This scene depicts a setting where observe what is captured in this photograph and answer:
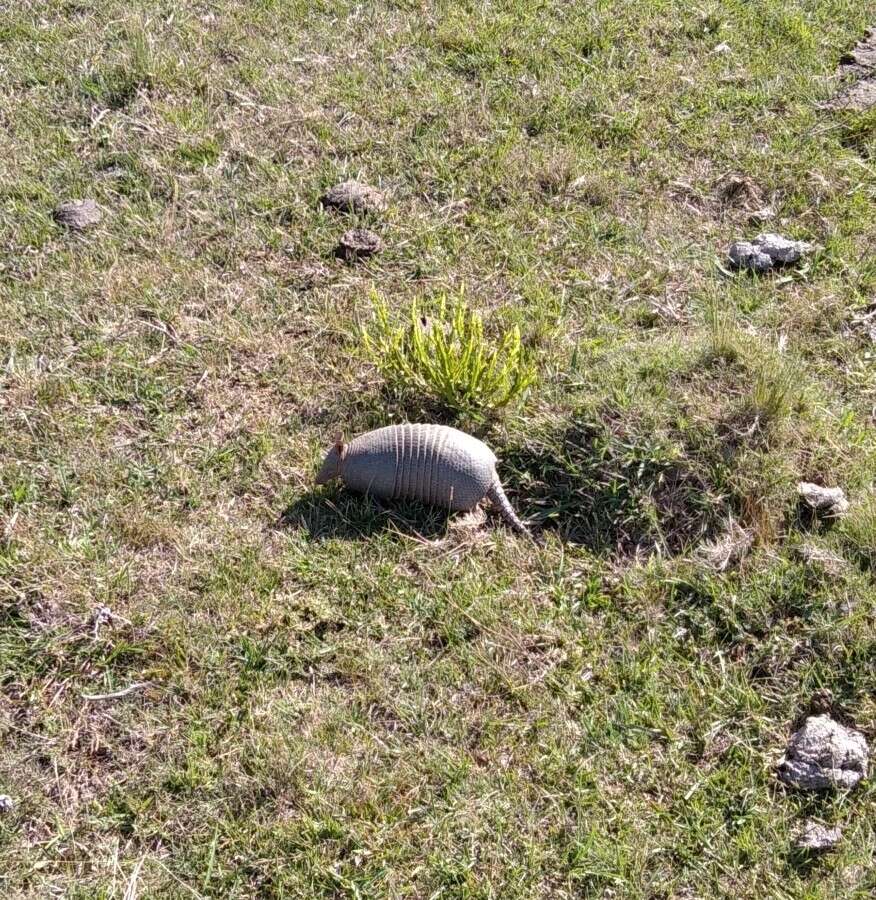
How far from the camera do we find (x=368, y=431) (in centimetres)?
376

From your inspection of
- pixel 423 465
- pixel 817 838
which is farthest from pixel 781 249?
pixel 817 838

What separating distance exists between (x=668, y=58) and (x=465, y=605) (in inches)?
151

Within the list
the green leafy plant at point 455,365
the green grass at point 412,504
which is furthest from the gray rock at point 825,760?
the green leafy plant at point 455,365

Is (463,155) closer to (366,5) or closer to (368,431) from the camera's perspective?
(366,5)

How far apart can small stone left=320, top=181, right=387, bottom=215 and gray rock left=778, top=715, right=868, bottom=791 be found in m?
3.02

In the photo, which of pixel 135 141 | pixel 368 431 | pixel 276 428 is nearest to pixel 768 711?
pixel 368 431

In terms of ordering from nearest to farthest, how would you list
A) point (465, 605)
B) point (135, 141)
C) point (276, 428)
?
1. point (465, 605)
2. point (276, 428)
3. point (135, 141)

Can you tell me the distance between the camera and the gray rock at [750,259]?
14.5ft

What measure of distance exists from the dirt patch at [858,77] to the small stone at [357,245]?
2.68m

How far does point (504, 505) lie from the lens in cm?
346

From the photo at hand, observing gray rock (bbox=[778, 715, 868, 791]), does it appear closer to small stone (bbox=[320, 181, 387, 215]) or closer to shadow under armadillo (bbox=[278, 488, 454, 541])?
shadow under armadillo (bbox=[278, 488, 454, 541])

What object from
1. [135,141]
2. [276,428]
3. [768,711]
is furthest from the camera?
[135,141]

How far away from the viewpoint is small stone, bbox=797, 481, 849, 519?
3.39m

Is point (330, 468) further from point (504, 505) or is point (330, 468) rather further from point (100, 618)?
point (100, 618)
